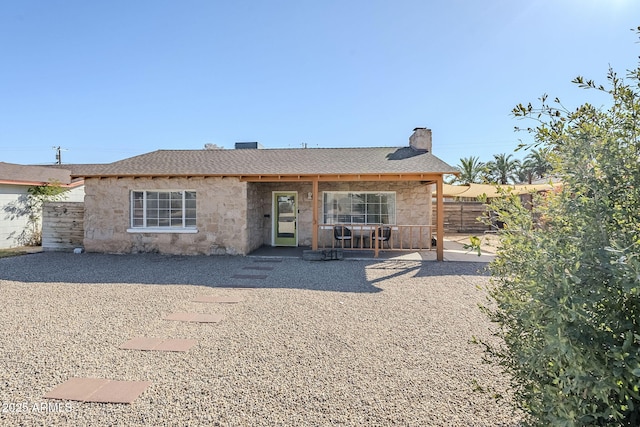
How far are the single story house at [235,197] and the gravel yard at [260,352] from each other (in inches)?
140

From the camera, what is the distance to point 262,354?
386 cm

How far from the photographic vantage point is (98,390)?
3076 mm

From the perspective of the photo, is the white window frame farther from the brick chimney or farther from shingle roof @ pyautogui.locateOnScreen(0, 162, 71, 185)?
the brick chimney

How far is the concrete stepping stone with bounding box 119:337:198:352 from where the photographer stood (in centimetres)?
405

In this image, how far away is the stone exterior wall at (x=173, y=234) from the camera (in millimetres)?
11219

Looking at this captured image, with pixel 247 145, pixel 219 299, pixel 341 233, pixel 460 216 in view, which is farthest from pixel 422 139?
pixel 219 299

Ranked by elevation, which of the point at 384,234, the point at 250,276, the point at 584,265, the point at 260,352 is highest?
the point at 584,265

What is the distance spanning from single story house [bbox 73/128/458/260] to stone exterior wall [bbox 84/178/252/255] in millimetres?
36

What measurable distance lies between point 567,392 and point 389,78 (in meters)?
13.1

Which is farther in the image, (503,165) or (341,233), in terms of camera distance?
(503,165)

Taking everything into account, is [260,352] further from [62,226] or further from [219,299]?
[62,226]

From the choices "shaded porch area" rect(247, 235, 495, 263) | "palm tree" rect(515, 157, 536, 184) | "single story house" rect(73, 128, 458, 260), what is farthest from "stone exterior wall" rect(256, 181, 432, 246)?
"palm tree" rect(515, 157, 536, 184)

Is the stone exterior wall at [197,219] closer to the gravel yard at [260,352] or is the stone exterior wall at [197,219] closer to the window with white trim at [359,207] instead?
the window with white trim at [359,207]

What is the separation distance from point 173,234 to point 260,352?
8846mm
